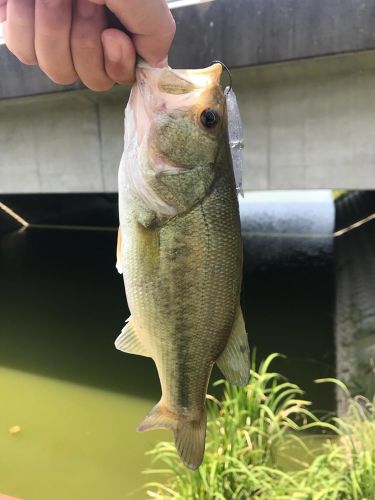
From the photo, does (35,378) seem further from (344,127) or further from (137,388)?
(344,127)

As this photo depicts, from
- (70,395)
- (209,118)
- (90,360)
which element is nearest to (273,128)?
(209,118)

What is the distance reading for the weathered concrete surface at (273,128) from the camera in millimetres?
4355

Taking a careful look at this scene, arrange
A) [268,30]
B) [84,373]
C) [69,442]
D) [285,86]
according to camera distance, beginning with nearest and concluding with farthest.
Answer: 1. [268,30]
2. [285,86]
3. [69,442]
4. [84,373]

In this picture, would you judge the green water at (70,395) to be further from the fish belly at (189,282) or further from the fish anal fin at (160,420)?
the fish belly at (189,282)

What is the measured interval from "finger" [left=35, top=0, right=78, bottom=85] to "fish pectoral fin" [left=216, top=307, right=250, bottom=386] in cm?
95

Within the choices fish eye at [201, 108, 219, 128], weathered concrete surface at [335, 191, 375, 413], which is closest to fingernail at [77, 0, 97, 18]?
fish eye at [201, 108, 219, 128]

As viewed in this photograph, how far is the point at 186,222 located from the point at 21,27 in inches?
28.8

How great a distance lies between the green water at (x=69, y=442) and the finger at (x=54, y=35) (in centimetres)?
385

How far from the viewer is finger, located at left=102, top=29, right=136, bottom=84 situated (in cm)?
123

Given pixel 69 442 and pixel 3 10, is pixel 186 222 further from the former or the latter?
pixel 69 442

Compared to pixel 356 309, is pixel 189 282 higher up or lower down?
higher up

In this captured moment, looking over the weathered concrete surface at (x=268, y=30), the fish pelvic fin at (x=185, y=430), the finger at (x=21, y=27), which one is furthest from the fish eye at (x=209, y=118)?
the weathered concrete surface at (x=268, y=30)

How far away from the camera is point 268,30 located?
422 centimetres

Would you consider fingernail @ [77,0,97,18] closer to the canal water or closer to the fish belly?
the fish belly
